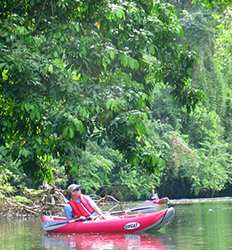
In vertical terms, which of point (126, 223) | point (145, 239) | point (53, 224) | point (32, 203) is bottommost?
point (32, 203)

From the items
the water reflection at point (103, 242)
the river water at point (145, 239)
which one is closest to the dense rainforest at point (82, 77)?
the river water at point (145, 239)

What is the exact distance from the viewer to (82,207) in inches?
762

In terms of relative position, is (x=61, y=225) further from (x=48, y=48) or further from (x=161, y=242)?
(x=48, y=48)

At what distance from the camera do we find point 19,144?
6.14 metres

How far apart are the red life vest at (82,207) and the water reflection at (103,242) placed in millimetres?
642

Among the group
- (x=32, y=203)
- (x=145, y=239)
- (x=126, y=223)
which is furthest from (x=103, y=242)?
(x=32, y=203)

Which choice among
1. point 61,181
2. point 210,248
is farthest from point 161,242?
point 61,181

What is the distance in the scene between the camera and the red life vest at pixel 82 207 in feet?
62.9

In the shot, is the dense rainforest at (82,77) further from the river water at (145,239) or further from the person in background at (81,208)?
the person in background at (81,208)

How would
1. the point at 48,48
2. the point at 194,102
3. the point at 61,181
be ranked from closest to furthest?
the point at 48,48
the point at 194,102
the point at 61,181

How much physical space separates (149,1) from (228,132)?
3266cm

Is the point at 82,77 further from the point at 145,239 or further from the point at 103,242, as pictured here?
the point at 145,239

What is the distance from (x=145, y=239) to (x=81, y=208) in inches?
97.6

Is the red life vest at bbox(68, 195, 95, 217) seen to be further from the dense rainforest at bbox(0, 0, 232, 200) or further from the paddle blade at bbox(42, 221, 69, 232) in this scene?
the dense rainforest at bbox(0, 0, 232, 200)
